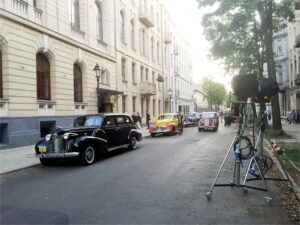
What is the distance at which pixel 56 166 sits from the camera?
36.2 ft

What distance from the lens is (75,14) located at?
915 inches

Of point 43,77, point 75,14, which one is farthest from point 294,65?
point 43,77

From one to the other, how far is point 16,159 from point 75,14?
536 inches

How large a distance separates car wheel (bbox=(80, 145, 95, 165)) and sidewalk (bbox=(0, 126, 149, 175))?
1.82 meters

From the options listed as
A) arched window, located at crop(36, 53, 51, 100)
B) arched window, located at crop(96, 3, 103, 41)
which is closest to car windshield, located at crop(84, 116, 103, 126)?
arched window, located at crop(36, 53, 51, 100)

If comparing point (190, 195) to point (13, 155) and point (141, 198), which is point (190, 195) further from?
point (13, 155)

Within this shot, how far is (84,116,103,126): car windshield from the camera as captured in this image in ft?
41.9

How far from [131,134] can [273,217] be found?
997 cm

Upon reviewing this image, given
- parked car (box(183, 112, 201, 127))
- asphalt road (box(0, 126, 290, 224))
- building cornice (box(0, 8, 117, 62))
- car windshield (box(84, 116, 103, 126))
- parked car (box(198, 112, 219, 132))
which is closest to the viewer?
asphalt road (box(0, 126, 290, 224))

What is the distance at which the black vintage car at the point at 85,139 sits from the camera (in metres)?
10.8

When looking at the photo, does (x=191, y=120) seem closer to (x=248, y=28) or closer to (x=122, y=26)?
(x=122, y=26)

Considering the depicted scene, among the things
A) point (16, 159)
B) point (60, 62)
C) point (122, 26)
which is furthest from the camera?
point (122, 26)

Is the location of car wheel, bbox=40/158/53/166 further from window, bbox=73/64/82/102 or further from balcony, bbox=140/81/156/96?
balcony, bbox=140/81/156/96

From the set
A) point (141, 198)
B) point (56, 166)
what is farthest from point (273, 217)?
point (56, 166)
